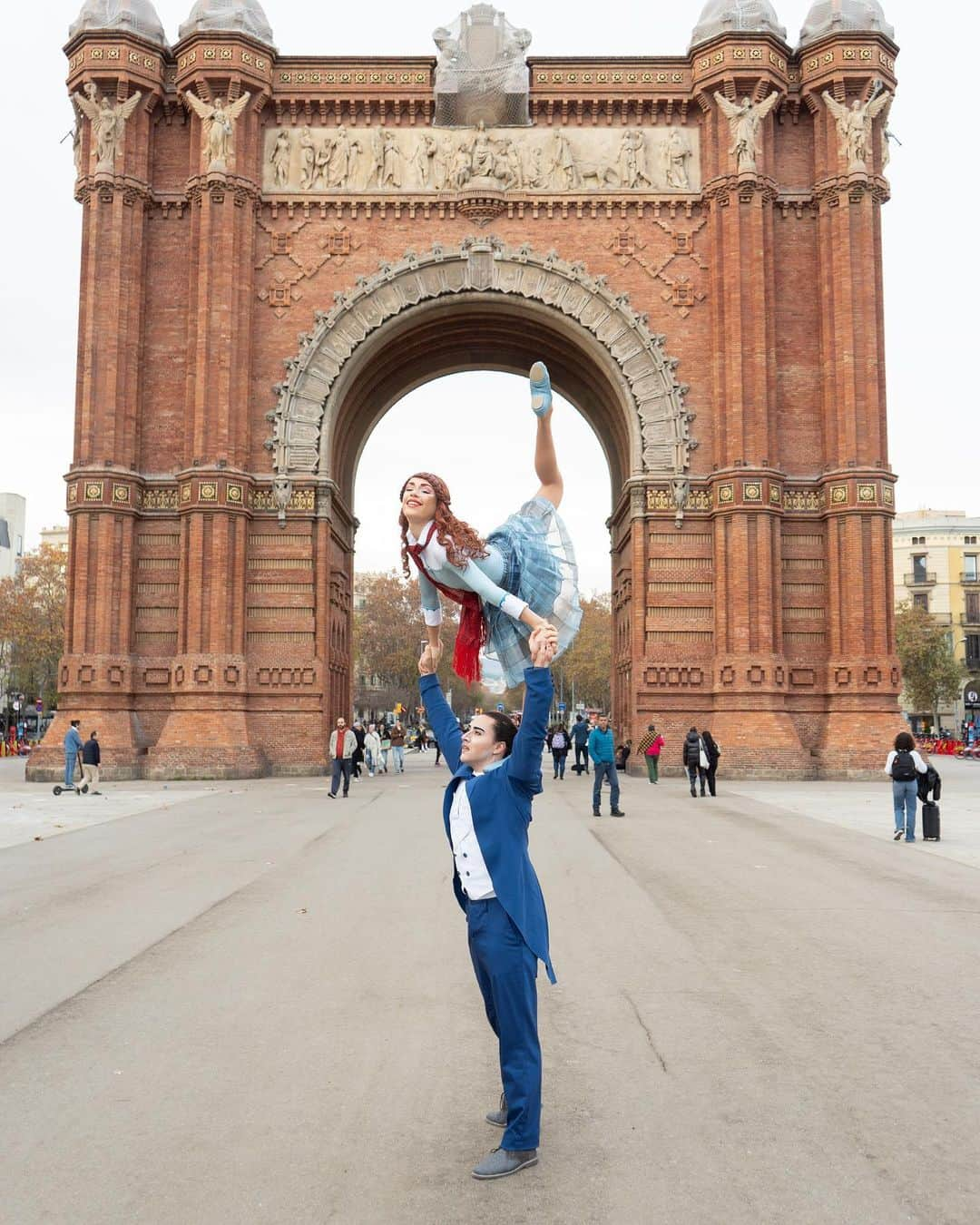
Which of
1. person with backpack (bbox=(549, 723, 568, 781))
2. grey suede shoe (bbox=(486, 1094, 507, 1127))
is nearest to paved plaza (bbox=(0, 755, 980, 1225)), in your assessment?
grey suede shoe (bbox=(486, 1094, 507, 1127))

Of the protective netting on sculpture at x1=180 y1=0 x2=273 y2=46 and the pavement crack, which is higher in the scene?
the protective netting on sculpture at x1=180 y1=0 x2=273 y2=46

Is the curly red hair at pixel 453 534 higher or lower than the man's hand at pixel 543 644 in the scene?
higher

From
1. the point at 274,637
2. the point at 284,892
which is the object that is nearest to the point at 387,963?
the point at 284,892

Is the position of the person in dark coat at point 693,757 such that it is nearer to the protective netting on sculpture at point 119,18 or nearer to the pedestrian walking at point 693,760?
the pedestrian walking at point 693,760

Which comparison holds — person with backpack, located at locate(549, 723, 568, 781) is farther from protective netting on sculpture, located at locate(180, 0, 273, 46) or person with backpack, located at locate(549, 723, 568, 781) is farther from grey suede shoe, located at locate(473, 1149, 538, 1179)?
grey suede shoe, located at locate(473, 1149, 538, 1179)

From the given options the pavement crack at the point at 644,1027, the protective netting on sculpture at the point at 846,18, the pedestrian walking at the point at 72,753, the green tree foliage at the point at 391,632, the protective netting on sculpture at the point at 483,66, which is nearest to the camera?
the pavement crack at the point at 644,1027

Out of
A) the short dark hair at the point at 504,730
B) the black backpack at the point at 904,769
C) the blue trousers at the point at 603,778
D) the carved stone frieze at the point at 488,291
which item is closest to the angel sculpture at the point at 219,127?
the carved stone frieze at the point at 488,291

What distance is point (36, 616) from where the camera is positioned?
228ft

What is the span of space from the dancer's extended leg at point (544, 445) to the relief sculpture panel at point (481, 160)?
1195 inches

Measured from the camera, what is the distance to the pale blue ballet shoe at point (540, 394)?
5.43 meters

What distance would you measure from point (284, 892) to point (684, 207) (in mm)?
27840

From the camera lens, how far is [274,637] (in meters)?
33.0

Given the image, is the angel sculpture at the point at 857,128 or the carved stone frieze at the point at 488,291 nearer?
the angel sculpture at the point at 857,128

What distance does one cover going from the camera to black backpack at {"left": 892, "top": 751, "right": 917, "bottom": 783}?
16750 millimetres
